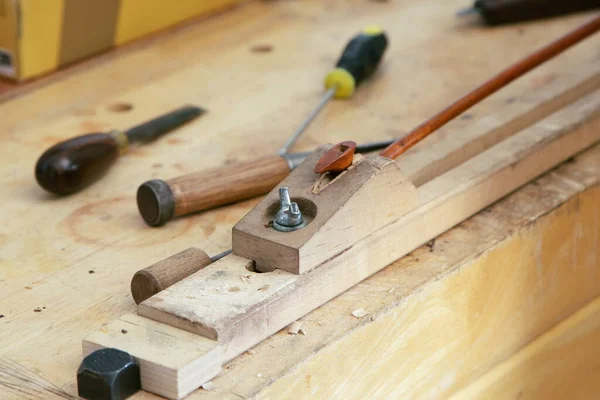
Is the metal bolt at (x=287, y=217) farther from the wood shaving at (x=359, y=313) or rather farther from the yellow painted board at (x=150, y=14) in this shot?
the yellow painted board at (x=150, y=14)

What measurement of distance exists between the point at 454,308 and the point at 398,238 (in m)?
0.10

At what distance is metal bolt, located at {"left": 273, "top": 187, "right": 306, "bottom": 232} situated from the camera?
859 mm

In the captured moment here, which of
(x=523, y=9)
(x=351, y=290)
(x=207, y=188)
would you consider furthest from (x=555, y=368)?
(x=523, y=9)

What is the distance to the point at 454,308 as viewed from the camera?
0.96 m

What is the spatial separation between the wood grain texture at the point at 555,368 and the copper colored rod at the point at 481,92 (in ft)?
0.94

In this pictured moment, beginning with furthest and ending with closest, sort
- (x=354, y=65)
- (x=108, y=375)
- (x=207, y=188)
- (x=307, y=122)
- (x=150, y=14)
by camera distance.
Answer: (x=150, y=14), (x=354, y=65), (x=307, y=122), (x=207, y=188), (x=108, y=375)

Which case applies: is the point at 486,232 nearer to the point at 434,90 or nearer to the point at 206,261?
the point at 206,261

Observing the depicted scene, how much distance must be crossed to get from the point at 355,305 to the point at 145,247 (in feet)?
0.86

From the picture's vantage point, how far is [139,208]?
1.05 m

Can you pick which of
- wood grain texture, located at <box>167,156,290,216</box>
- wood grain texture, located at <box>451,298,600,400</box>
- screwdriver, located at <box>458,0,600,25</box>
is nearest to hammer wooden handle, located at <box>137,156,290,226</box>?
wood grain texture, located at <box>167,156,290,216</box>

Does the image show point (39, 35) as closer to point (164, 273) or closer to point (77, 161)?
point (77, 161)

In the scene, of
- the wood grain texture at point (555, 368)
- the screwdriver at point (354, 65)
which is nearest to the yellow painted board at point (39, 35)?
the screwdriver at point (354, 65)

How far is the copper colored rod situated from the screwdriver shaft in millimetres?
190

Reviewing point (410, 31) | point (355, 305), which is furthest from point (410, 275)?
point (410, 31)
